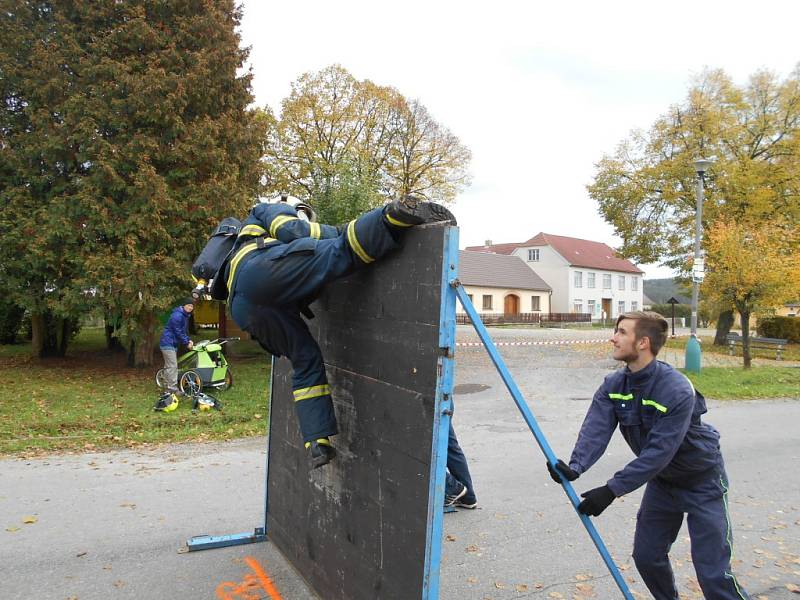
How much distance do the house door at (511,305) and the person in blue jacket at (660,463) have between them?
48284mm

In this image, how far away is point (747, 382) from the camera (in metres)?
14.0

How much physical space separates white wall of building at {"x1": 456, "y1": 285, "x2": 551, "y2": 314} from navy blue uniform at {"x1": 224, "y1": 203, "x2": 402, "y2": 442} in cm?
4211

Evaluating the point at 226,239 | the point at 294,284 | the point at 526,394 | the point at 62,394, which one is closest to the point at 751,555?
the point at 294,284

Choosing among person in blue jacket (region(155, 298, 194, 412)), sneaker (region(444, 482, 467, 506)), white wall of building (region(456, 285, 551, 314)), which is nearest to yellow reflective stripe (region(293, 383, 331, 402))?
sneaker (region(444, 482, 467, 506))

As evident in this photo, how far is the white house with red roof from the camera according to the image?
56.5 m

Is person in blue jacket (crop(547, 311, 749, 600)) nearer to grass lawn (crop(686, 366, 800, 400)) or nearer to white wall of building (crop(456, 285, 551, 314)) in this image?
grass lawn (crop(686, 366, 800, 400))

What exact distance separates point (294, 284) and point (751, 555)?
4.01 metres

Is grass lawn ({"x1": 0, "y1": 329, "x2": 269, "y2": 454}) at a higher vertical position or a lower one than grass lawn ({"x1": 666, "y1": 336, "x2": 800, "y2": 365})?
lower

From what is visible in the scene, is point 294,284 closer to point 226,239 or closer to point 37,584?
point 226,239

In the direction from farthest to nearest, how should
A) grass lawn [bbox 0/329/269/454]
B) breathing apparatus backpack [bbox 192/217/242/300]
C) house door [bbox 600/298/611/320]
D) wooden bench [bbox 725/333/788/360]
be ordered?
1. house door [bbox 600/298/611/320]
2. wooden bench [bbox 725/333/788/360]
3. grass lawn [bbox 0/329/269/454]
4. breathing apparatus backpack [bbox 192/217/242/300]

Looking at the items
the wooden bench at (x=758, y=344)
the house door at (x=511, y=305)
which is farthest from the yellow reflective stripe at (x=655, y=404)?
the house door at (x=511, y=305)

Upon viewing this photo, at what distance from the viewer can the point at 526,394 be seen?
40.8 ft

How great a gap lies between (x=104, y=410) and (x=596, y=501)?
896 cm

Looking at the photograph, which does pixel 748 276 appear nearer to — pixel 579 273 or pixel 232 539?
pixel 232 539
